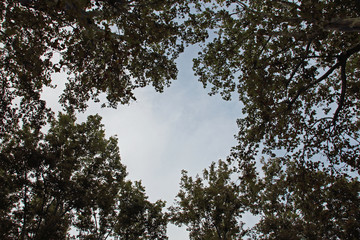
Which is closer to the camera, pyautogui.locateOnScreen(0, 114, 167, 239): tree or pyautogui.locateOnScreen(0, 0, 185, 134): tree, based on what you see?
pyautogui.locateOnScreen(0, 0, 185, 134): tree

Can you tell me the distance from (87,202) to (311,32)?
14.8 meters

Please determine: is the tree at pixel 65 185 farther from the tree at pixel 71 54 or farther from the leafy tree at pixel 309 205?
the leafy tree at pixel 309 205

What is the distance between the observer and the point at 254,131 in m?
9.07

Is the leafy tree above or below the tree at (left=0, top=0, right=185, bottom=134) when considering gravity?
below

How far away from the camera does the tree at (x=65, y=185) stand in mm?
12922

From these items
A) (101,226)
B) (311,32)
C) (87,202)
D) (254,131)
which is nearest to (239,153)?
(254,131)

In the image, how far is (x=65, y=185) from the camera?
13422 millimetres

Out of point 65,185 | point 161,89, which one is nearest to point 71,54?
point 161,89

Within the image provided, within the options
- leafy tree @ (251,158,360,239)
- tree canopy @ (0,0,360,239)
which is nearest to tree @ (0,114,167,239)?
tree canopy @ (0,0,360,239)

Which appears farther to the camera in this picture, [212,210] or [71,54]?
[212,210]

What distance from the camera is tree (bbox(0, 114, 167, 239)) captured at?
42.4 ft

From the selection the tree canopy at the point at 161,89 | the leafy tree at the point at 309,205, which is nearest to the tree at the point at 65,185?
the tree canopy at the point at 161,89

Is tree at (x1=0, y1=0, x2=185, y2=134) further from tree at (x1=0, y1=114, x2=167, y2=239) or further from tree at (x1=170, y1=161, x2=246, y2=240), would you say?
tree at (x1=170, y1=161, x2=246, y2=240)

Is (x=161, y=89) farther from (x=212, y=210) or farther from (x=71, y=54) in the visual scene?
(x=212, y=210)
